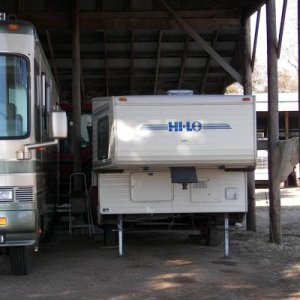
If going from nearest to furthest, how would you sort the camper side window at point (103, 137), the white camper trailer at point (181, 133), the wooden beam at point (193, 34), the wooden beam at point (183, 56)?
1. the white camper trailer at point (181, 133)
2. the camper side window at point (103, 137)
3. the wooden beam at point (193, 34)
4. the wooden beam at point (183, 56)

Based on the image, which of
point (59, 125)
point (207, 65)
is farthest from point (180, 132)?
point (207, 65)

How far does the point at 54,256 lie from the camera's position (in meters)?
10.2

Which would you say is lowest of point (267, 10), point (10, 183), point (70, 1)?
point (10, 183)

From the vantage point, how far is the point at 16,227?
754 centimetres

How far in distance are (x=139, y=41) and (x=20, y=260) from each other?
31.4 ft

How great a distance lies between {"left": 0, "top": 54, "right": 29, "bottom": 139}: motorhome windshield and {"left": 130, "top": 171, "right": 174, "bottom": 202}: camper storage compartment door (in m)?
2.64

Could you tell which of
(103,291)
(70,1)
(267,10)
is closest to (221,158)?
(103,291)

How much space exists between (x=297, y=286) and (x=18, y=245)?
3.67 meters

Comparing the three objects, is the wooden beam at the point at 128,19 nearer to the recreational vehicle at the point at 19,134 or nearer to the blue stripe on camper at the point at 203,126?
the blue stripe on camper at the point at 203,126

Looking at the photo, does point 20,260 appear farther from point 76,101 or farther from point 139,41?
point 139,41

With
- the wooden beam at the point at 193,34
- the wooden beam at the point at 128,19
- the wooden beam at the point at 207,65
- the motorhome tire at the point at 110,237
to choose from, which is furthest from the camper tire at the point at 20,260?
the wooden beam at the point at 207,65

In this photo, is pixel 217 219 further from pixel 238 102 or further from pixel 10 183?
pixel 10 183

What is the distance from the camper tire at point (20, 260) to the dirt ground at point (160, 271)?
5.8 inches

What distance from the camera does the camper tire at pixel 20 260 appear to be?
26.6 feet
